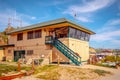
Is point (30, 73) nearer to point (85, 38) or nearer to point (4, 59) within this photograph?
point (85, 38)

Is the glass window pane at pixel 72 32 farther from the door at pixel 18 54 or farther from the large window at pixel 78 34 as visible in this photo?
the door at pixel 18 54

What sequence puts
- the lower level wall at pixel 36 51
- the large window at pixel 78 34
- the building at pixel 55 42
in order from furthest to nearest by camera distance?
the lower level wall at pixel 36 51 < the large window at pixel 78 34 < the building at pixel 55 42

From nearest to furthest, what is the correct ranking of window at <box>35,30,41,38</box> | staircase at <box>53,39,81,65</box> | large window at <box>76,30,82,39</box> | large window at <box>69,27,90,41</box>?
staircase at <box>53,39,81,65</box> → large window at <box>69,27,90,41</box> → large window at <box>76,30,82,39</box> → window at <box>35,30,41,38</box>

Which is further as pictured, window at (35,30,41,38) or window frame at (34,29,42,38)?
window at (35,30,41,38)

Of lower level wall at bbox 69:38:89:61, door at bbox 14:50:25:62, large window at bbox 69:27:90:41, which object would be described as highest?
large window at bbox 69:27:90:41

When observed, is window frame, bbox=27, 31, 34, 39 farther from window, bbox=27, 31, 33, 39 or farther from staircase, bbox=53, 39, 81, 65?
staircase, bbox=53, 39, 81, 65

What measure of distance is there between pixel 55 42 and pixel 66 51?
2984 mm

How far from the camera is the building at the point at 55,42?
23172 millimetres

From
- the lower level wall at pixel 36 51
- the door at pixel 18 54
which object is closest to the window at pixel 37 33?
the lower level wall at pixel 36 51

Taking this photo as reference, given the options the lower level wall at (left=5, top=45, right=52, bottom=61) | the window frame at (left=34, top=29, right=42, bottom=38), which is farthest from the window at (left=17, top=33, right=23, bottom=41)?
the window frame at (left=34, top=29, right=42, bottom=38)

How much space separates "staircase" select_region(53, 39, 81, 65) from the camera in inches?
835

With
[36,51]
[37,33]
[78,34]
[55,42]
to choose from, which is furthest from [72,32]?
[36,51]

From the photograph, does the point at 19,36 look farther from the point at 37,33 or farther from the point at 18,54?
the point at 37,33

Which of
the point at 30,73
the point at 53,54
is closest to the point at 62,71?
the point at 30,73
